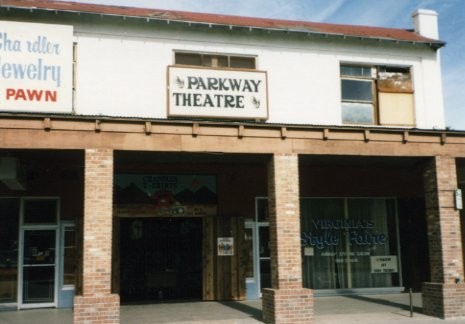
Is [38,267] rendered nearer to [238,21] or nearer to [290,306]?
[290,306]

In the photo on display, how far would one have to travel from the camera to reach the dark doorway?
48.0ft

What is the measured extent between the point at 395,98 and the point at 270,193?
21.3ft

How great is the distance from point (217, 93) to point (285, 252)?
447 cm

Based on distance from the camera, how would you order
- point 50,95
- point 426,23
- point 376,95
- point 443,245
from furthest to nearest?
point 426,23 → point 376,95 → point 443,245 → point 50,95

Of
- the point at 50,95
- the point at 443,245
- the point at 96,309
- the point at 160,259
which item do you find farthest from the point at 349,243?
the point at 50,95

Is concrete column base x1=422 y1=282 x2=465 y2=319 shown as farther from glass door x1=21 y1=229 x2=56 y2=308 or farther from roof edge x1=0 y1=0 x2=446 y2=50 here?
glass door x1=21 y1=229 x2=56 y2=308

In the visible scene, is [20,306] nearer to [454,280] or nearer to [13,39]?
[13,39]

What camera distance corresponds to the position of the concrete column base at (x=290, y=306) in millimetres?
10961

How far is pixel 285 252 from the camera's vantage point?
37.3 ft

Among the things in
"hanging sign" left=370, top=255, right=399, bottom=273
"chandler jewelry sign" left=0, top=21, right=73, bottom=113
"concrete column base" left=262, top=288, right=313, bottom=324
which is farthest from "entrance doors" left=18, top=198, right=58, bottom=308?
"hanging sign" left=370, top=255, right=399, bottom=273

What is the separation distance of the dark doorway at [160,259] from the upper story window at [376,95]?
5.69m

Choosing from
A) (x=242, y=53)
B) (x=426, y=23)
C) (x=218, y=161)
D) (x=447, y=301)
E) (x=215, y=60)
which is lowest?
(x=447, y=301)

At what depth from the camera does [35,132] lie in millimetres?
10445

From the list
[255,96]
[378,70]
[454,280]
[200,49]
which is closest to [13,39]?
[200,49]
